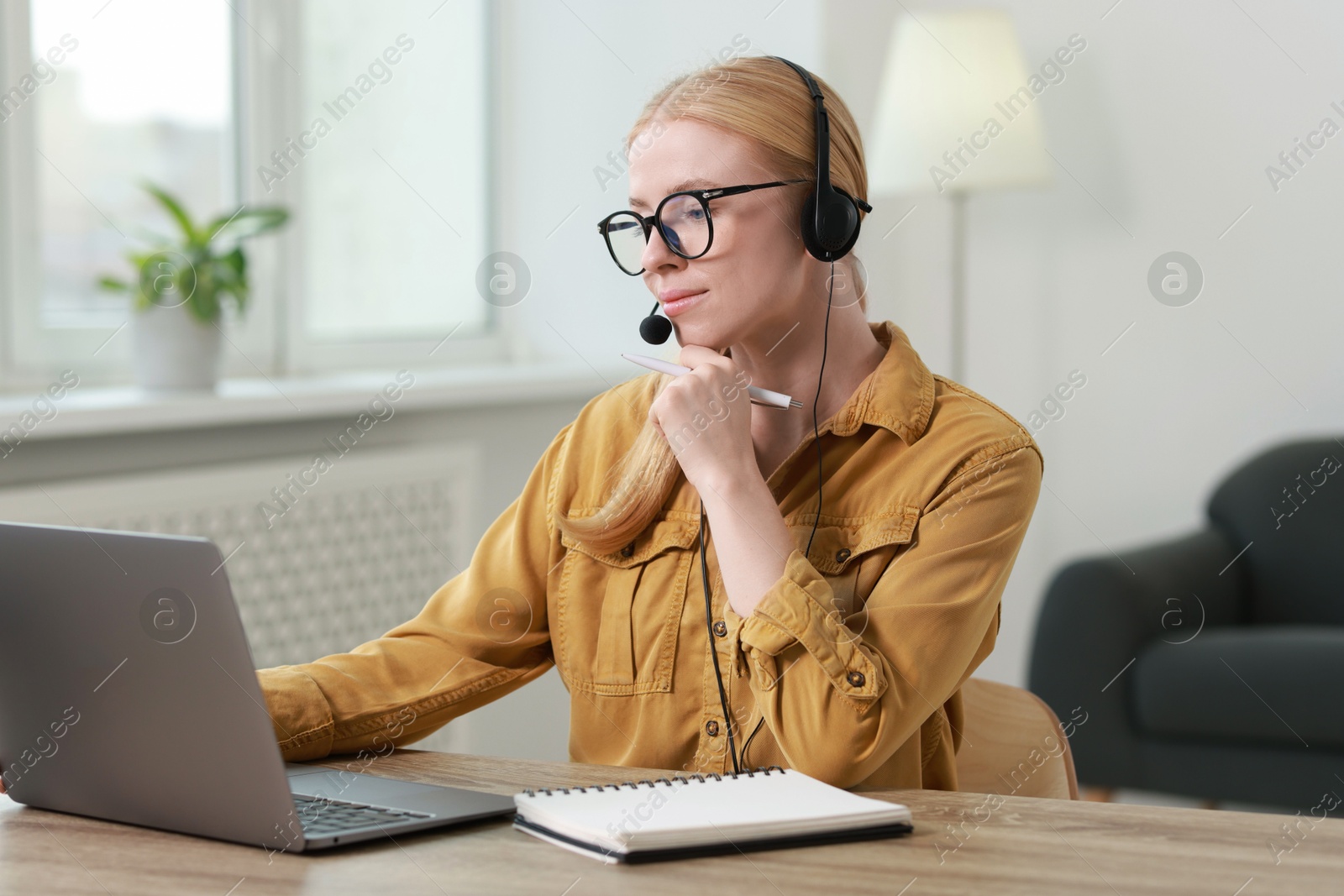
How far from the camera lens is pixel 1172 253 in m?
3.39

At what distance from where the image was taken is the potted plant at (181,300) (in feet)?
7.41

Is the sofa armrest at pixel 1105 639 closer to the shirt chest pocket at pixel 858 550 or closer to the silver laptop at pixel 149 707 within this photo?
the shirt chest pocket at pixel 858 550

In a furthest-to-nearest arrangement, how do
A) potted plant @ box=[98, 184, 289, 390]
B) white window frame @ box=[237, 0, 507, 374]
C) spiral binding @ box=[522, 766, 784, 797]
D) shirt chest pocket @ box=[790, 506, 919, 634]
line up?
white window frame @ box=[237, 0, 507, 374], potted plant @ box=[98, 184, 289, 390], shirt chest pocket @ box=[790, 506, 919, 634], spiral binding @ box=[522, 766, 784, 797]

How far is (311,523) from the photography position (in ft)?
8.04

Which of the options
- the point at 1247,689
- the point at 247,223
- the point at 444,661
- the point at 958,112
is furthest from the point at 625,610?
the point at 958,112

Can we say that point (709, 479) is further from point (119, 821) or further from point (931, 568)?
point (119, 821)

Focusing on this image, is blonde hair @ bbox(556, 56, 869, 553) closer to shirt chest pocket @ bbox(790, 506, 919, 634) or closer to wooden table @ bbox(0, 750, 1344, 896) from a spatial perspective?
shirt chest pocket @ bbox(790, 506, 919, 634)

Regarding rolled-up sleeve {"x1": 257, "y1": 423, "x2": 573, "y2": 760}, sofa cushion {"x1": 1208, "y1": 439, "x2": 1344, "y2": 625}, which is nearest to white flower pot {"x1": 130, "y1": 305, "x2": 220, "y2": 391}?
rolled-up sleeve {"x1": 257, "y1": 423, "x2": 573, "y2": 760}

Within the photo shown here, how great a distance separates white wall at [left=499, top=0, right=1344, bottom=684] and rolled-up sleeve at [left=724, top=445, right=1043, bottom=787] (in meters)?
2.00

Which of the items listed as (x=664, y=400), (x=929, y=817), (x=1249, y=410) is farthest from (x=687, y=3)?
(x=929, y=817)

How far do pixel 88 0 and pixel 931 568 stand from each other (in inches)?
72.9

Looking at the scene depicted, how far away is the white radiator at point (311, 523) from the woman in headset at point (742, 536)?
0.93m

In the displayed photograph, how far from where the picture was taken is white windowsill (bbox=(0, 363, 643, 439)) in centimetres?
206

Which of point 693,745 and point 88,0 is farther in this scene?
point 88,0
